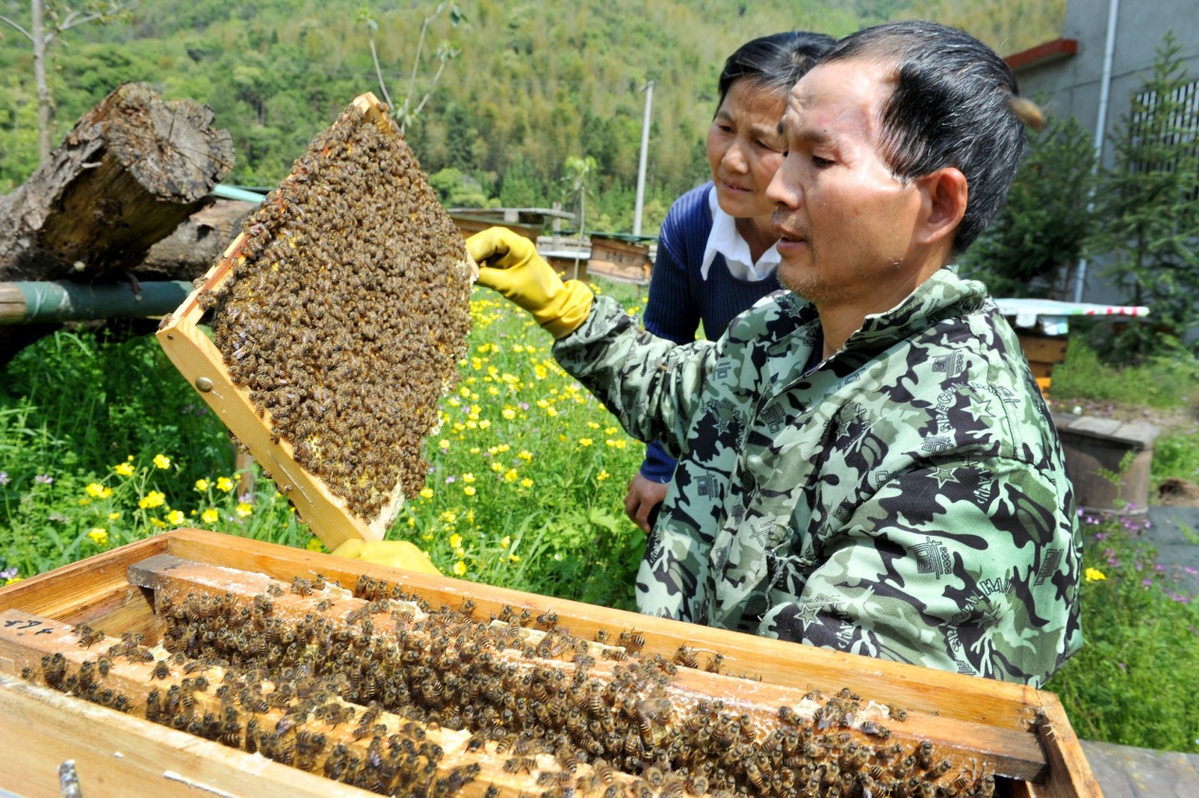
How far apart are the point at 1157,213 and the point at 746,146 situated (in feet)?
38.6

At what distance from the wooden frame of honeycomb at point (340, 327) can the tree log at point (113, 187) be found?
1.01 metres

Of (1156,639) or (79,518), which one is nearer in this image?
(79,518)

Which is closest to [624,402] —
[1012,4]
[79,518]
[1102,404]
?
[79,518]

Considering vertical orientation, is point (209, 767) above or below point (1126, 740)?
above

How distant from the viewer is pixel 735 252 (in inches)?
119

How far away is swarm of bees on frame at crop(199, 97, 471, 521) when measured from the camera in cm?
200

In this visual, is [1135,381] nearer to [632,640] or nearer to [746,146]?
[746,146]

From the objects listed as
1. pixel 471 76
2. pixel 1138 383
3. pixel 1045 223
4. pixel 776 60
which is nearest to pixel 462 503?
pixel 776 60

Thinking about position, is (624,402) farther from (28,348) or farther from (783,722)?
(28,348)

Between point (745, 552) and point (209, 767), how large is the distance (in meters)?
1.02

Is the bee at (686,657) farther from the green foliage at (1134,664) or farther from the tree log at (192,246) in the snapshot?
the tree log at (192,246)

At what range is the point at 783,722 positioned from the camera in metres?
1.16

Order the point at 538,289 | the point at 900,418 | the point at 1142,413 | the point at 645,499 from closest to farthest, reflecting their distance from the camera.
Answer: the point at 900,418
the point at 538,289
the point at 645,499
the point at 1142,413

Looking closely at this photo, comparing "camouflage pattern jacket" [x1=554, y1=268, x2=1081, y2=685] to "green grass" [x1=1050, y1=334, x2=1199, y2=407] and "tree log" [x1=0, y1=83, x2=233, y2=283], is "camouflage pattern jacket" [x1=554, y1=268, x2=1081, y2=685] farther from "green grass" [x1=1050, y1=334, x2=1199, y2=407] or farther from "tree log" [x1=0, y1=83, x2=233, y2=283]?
"green grass" [x1=1050, y1=334, x2=1199, y2=407]
